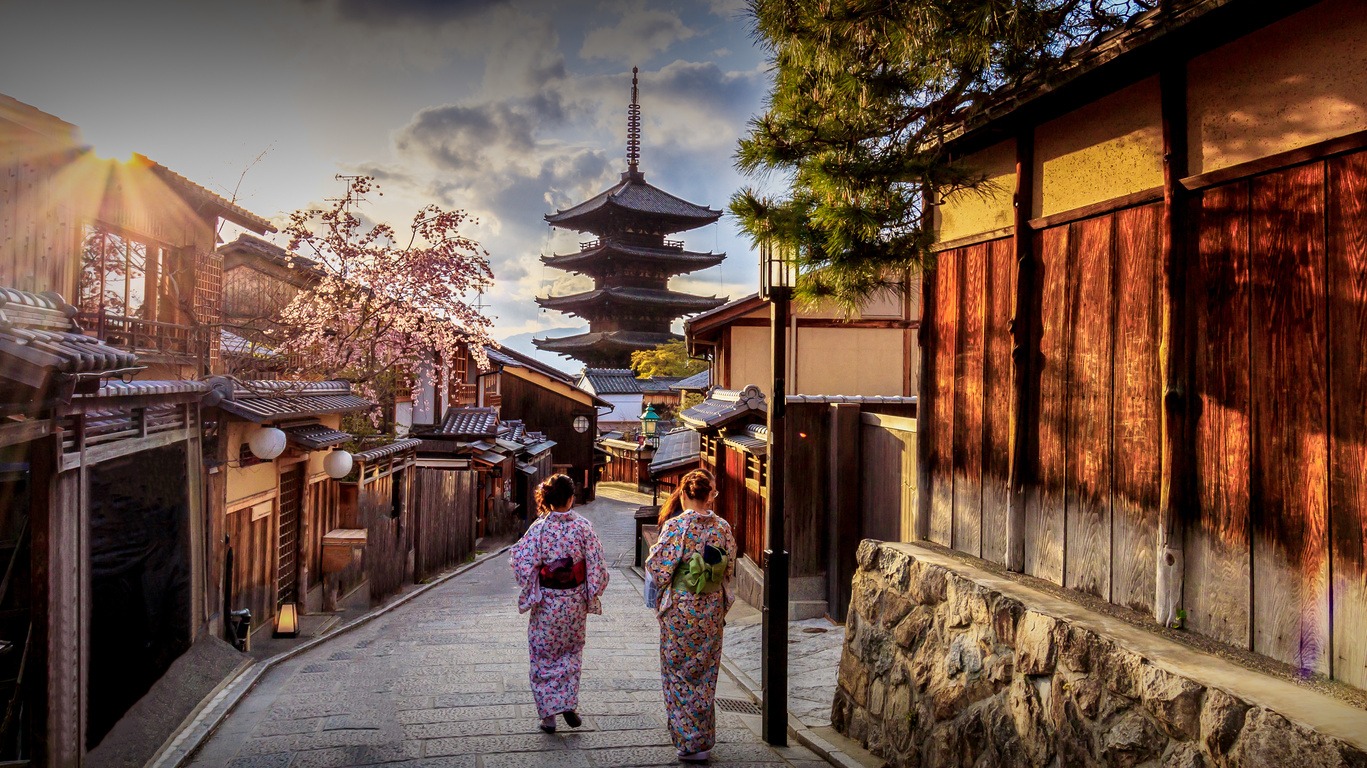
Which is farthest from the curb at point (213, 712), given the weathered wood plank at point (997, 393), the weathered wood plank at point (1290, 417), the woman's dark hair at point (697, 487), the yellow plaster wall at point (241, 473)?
the weathered wood plank at point (1290, 417)

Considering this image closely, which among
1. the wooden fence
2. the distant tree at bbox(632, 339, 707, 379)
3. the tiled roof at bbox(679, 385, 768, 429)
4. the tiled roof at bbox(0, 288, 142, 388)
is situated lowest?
the wooden fence

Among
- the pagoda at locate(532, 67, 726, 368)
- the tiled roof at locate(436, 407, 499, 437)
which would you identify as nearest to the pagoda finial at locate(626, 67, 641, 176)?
the pagoda at locate(532, 67, 726, 368)

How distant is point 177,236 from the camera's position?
Result: 354 inches

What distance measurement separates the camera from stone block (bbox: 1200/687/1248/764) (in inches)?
111

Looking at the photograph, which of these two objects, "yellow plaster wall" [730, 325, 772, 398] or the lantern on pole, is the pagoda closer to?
the lantern on pole

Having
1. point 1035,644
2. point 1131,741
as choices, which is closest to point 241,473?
point 1035,644

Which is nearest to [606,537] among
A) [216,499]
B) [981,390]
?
[216,499]

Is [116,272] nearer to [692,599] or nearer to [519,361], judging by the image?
[692,599]

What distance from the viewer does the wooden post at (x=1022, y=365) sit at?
468 centimetres

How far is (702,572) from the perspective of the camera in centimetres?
538

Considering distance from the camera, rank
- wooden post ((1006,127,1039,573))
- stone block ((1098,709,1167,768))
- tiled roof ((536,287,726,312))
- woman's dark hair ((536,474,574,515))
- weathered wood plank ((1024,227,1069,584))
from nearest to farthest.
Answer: stone block ((1098,709,1167,768)) → weathered wood plank ((1024,227,1069,584)) → wooden post ((1006,127,1039,573)) → woman's dark hair ((536,474,574,515)) → tiled roof ((536,287,726,312))

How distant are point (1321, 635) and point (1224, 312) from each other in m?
1.27

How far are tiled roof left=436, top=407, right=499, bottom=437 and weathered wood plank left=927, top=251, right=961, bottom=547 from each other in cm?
1681

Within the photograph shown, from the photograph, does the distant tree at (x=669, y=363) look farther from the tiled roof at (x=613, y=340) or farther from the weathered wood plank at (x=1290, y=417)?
the weathered wood plank at (x=1290, y=417)
